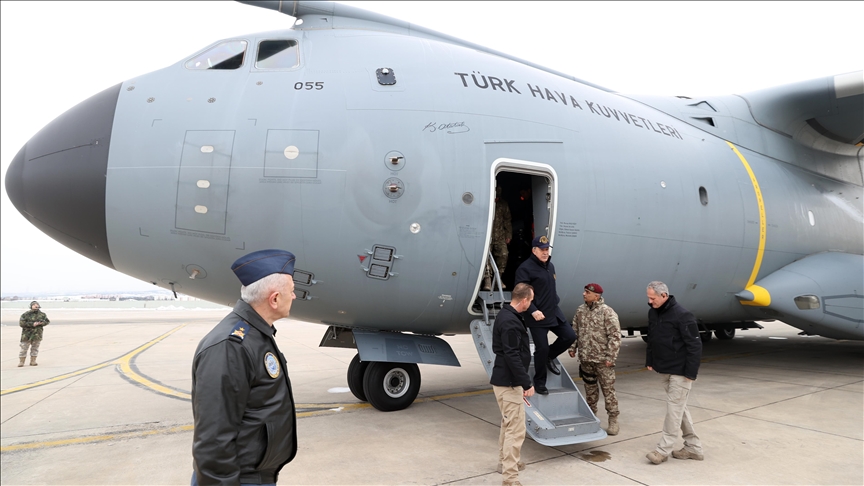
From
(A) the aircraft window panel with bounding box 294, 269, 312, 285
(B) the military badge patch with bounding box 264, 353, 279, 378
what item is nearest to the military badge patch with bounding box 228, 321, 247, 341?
(B) the military badge patch with bounding box 264, 353, 279, 378

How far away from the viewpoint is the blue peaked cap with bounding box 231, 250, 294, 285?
7.37 feet

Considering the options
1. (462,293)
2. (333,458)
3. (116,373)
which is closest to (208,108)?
(462,293)

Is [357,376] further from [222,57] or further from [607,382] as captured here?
[222,57]

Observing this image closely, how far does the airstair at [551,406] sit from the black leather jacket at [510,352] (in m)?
0.38

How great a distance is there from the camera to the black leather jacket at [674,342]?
4.60 meters

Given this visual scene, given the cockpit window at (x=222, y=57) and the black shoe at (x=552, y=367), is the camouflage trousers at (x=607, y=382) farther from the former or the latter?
the cockpit window at (x=222, y=57)

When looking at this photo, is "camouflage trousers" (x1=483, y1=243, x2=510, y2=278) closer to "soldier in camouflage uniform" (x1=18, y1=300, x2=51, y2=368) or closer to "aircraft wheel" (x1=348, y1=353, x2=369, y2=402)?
"aircraft wheel" (x1=348, y1=353, x2=369, y2=402)

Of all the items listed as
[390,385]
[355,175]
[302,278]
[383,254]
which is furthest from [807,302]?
[302,278]

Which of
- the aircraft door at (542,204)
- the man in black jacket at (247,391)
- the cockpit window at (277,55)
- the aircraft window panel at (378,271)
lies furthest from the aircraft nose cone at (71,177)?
the aircraft door at (542,204)

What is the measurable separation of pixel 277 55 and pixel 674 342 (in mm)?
4982

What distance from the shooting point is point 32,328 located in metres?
12.4

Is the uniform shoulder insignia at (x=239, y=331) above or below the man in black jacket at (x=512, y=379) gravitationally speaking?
above

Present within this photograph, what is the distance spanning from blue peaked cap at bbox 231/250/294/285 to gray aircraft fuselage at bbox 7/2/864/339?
8.93ft

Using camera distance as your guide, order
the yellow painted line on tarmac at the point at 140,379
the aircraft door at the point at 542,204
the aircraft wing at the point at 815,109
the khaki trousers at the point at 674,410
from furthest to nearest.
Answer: the aircraft wing at the point at 815,109
the yellow painted line on tarmac at the point at 140,379
the aircraft door at the point at 542,204
the khaki trousers at the point at 674,410
